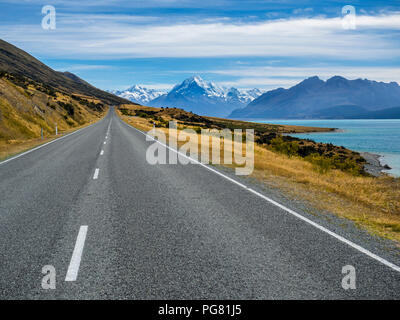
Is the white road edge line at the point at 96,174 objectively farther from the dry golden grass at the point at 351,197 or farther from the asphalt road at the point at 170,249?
the dry golden grass at the point at 351,197

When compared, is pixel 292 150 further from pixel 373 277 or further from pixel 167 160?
pixel 373 277

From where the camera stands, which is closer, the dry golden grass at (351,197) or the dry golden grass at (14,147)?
the dry golden grass at (351,197)

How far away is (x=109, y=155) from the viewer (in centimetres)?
1648

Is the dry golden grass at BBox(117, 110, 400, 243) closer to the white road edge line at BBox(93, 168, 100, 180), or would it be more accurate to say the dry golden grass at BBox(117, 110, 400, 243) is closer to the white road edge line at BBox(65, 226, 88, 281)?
the white road edge line at BBox(65, 226, 88, 281)

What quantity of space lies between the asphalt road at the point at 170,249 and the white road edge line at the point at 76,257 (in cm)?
1

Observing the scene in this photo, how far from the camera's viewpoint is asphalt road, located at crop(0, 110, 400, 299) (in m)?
3.83

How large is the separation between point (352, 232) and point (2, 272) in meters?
5.58

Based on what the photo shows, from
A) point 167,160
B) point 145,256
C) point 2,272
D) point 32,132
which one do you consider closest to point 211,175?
point 167,160

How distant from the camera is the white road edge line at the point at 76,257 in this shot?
4118mm

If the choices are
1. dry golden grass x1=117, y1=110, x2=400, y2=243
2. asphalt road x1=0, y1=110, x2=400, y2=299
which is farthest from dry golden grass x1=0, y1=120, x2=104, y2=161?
dry golden grass x1=117, y1=110, x2=400, y2=243

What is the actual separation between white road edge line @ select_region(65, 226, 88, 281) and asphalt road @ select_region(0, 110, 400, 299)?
1 centimetres

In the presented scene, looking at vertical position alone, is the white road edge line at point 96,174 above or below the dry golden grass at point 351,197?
above

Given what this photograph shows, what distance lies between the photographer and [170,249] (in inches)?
195

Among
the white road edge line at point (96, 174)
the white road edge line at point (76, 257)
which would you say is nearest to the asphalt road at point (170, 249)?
the white road edge line at point (76, 257)
